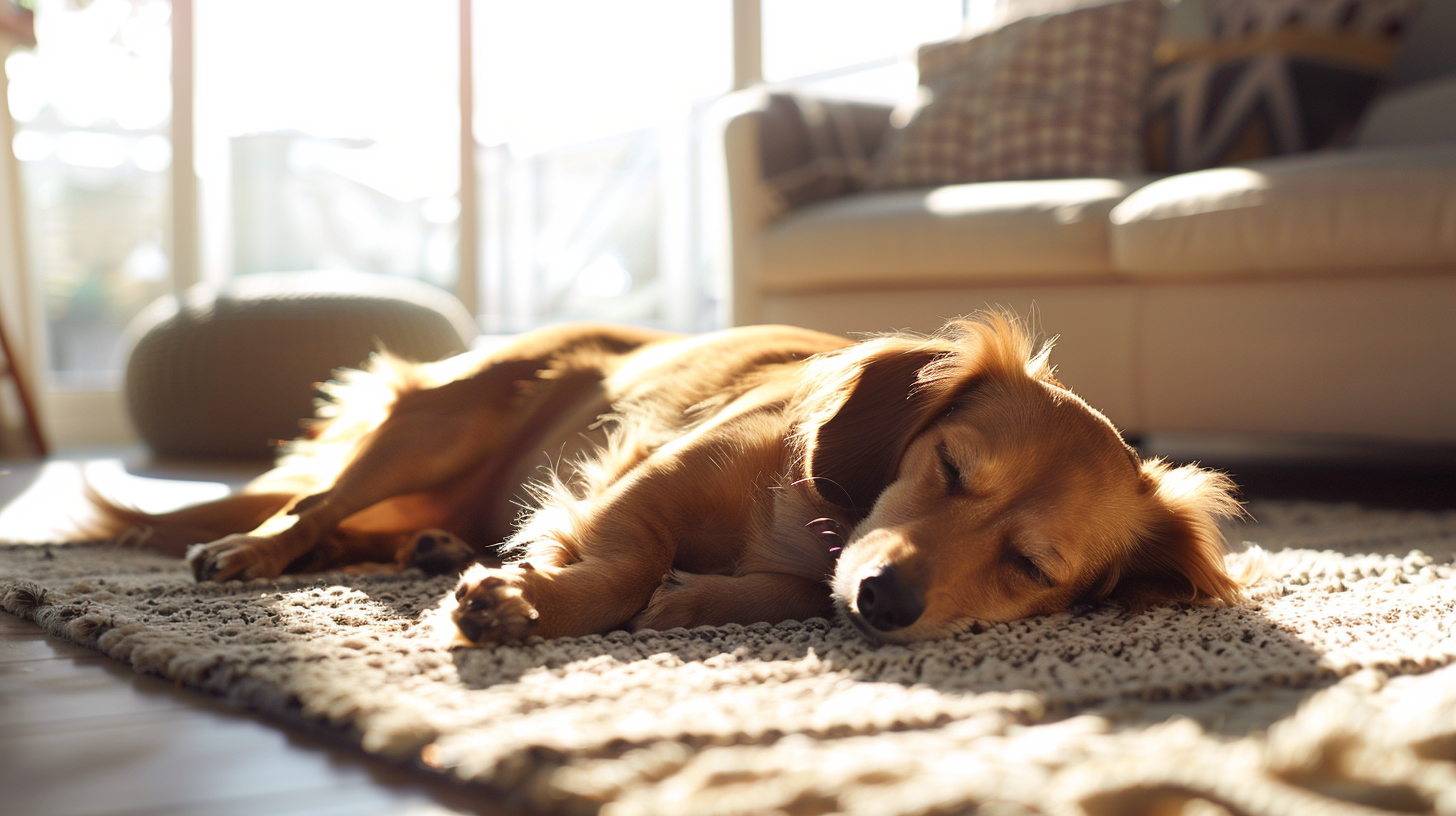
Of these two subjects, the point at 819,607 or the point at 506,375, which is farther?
the point at 506,375

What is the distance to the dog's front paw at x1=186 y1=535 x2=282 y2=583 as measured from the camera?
1580 millimetres

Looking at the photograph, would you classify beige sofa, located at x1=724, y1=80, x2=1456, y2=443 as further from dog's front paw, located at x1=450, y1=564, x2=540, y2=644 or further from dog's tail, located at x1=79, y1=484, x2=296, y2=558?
dog's front paw, located at x1=450, y1=564, x2=540, y2=644

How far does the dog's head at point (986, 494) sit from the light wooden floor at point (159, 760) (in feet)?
1.95

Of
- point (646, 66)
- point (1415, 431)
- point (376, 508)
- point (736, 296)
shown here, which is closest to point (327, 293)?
point (736, 296)

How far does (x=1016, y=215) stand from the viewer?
296 cm

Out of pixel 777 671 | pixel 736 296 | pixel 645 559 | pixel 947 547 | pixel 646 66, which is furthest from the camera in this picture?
pixel 646 66

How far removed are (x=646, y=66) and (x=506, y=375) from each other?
18.0ft

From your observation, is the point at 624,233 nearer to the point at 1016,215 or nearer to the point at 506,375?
the point at 1016,215

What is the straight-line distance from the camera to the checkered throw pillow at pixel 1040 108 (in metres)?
3.57

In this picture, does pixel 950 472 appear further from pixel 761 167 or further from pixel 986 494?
pixel 761 167

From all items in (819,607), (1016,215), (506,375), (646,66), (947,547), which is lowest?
(819,607)

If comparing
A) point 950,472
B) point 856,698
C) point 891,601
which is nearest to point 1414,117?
point 950,472

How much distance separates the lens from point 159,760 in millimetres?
874

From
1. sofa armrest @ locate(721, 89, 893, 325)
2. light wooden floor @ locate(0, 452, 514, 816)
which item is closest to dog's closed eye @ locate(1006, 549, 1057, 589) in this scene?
light wooden floor @ locate(0, 452, 514, 816)
